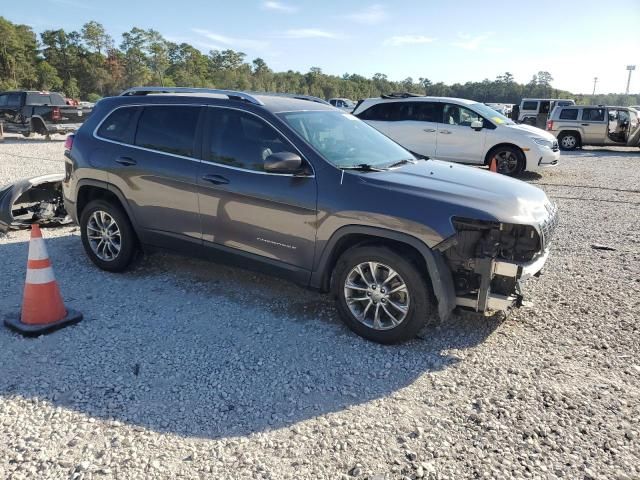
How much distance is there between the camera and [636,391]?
10.8 feet

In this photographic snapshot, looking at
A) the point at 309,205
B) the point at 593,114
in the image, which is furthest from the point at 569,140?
the point at 309,205

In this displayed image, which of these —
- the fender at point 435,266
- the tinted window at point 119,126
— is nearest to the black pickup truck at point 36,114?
the tinted window at point 119,126

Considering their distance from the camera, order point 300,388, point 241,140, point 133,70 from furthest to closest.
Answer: point 133,70, point 241,140, point 300,388

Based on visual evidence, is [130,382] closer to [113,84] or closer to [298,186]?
[298,186]

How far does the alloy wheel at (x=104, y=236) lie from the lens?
5.14 meters

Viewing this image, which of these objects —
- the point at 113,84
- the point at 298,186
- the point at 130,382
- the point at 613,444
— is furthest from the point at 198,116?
the point at 113,84

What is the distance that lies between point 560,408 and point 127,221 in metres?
4.14

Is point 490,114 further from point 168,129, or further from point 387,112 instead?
point 168,129

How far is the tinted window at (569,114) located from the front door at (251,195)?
1846cm

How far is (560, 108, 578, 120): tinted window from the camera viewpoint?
63.0ft

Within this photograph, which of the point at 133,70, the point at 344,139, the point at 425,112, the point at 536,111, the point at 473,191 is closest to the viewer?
the point at 473,191

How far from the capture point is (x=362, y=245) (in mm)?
3861

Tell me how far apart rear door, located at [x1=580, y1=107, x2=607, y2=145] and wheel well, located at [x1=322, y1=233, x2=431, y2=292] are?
1862 centimetres

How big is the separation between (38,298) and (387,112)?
1032cm
